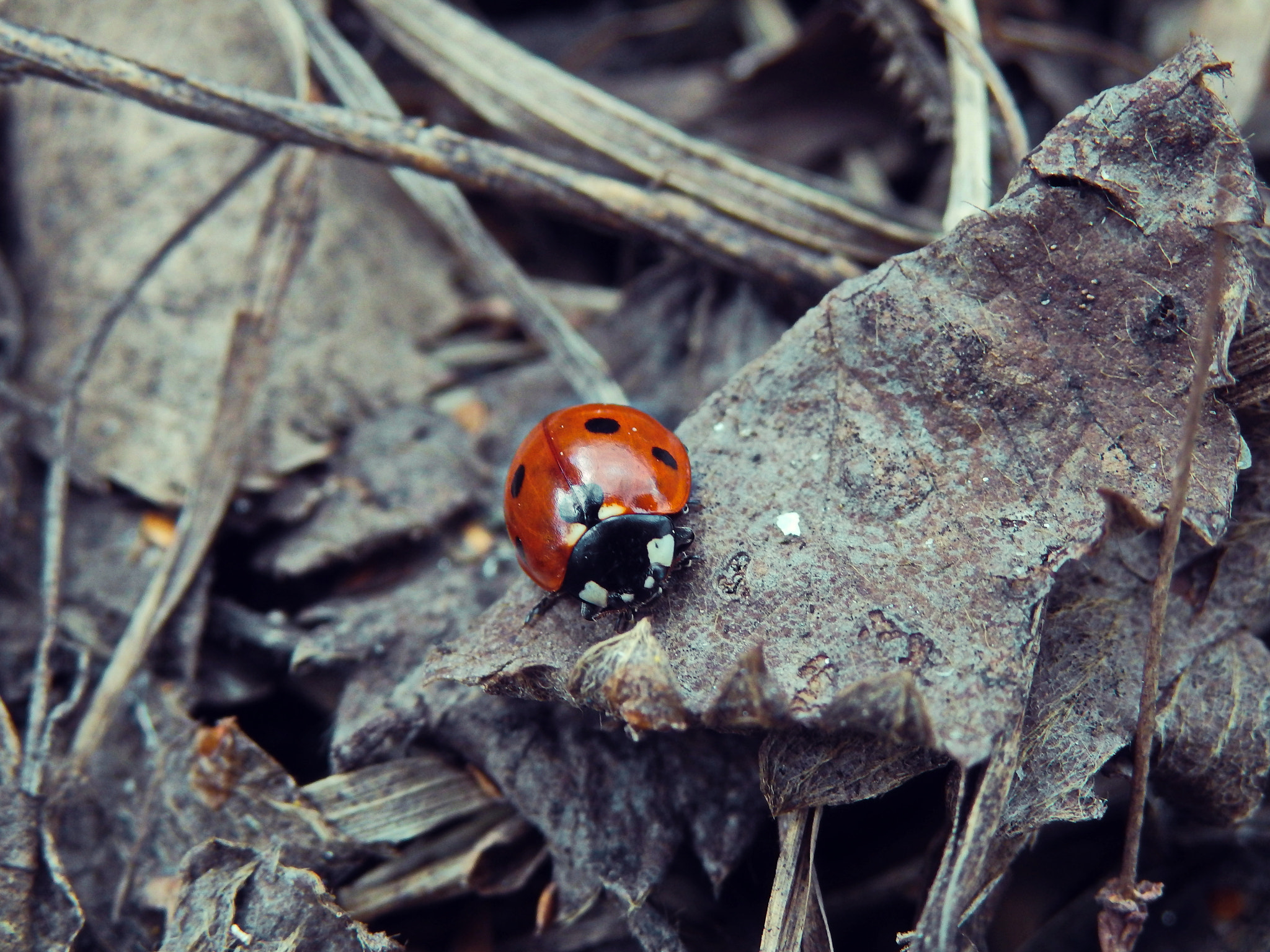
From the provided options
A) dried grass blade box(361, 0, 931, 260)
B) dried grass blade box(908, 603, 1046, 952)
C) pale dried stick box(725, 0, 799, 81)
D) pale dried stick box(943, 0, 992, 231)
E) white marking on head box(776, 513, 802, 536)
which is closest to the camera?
dried grass blade box(908, 603, 1046, 952)

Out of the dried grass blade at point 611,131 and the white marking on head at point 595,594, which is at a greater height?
the dried grass blade at point 611,131

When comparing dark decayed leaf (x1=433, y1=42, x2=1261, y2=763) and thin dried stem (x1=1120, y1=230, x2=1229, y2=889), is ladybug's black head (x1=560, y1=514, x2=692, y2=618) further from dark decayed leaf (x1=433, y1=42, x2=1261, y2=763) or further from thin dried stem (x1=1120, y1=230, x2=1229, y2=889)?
thin dried stem (x1=1120, y1=230, x2=1229, y2=889)

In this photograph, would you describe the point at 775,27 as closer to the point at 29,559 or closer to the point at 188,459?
the point at 188,459

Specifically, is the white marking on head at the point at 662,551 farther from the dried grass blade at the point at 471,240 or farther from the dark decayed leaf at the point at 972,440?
the dried grass blade at the point at 471,240

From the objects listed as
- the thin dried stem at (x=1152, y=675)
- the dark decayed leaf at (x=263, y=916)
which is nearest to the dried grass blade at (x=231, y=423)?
the dark decayed leaf at (x=263, y=916)

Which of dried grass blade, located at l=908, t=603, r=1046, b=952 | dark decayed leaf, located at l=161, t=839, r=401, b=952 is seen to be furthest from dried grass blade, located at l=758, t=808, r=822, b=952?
dark decayed leaf, located at l=161, t=839, r=401, b=952

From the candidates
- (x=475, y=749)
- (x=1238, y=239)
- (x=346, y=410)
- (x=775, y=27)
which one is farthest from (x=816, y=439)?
(x=775, y=27)
